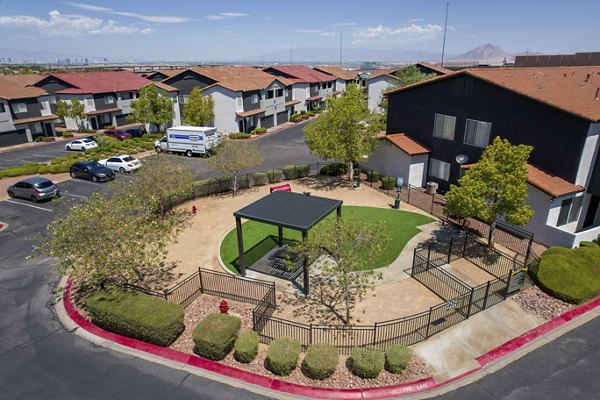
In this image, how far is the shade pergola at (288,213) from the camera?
16.0 m

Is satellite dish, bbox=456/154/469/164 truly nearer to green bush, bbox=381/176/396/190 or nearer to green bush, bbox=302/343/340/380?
green bush, bbox=381/176/396/190

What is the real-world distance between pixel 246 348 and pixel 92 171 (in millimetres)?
28934

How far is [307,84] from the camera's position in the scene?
249ft

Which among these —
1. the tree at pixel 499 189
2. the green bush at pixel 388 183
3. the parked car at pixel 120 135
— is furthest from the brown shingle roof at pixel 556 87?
the parked car at pixel 120 135

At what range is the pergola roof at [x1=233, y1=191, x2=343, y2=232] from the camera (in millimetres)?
16062

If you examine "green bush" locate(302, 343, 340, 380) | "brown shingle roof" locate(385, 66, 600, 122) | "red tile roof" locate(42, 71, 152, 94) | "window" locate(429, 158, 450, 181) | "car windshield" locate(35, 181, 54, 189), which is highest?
"brown shingle roof" locate(385, 66, 600, 122)

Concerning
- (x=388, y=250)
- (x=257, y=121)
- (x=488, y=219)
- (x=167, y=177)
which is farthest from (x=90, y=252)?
(x=257, y=121)

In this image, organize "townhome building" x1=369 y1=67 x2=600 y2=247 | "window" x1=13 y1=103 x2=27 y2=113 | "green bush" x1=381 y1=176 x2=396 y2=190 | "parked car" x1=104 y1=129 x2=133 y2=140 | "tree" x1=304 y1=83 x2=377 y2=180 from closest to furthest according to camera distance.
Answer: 1. "townhome building" x1=369 y1=67 x2=600 y2=247
2. "tree" x1=304 y1=83 x2=377 y2=180
3. "green bush" x1=381 y1=176 x2=396 y2=190
4. "window" x1=13 y1=103 x2=27 y2=113
5. "parked car" x1=104 y1=129 x2=133 y2=140

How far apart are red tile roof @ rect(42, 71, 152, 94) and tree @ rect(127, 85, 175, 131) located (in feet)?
40.3

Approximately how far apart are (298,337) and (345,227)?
4617 millimetres

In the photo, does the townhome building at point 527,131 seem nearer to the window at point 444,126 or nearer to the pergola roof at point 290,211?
the window at point 444,126

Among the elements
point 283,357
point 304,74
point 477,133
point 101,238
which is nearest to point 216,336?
point 283,357

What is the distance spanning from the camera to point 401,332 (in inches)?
567

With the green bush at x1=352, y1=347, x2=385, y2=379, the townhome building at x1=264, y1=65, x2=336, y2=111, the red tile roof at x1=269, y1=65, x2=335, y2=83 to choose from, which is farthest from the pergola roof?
the red tile roof at x1=269, y1=65, x2=335, y2=83
